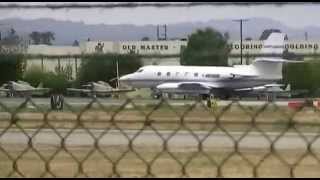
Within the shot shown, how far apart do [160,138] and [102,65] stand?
4.82ft

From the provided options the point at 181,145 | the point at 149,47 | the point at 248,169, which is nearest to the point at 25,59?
the point at 149,47

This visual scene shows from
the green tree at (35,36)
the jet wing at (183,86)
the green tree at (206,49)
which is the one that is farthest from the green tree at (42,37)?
the jet wing at (183,86)

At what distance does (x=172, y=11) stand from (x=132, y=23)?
15cm

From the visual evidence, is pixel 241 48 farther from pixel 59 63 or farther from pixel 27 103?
pixel 27 103

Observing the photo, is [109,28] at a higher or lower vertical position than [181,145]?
higher

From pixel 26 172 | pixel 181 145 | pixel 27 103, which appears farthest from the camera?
pixel 181 145

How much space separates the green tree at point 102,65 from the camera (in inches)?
72.1

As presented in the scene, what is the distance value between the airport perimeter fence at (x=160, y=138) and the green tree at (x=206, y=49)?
0.63 feet

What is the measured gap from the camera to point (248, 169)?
6.23 metres

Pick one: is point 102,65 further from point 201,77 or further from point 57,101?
point 201,77

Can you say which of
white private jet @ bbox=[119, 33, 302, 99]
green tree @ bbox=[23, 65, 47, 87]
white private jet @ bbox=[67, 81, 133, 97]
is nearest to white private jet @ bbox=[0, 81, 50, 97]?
green tree @ bbox=[23, 65, 47, 87]

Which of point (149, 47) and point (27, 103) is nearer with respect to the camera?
point (27, 103)

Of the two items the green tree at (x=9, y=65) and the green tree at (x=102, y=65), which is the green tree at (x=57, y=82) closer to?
the green tree at (x=102, y=65)

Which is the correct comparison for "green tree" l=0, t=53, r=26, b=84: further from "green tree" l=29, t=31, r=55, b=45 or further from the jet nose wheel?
the jet nose wheel
